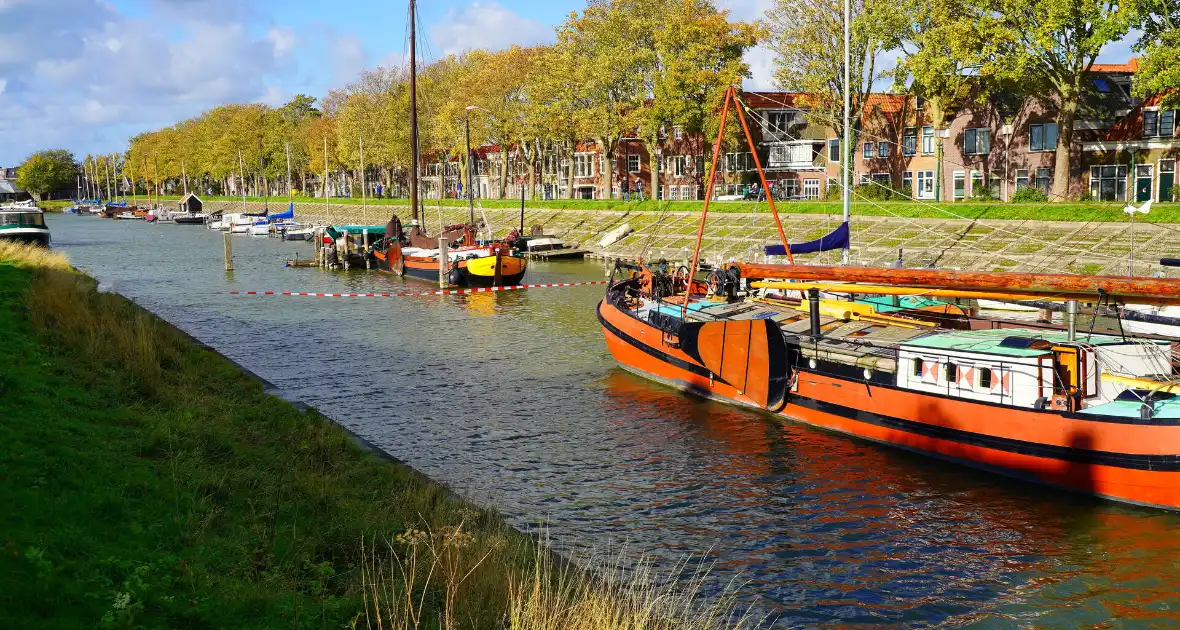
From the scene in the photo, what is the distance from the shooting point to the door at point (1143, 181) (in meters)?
65.8

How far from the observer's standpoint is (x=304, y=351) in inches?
1395

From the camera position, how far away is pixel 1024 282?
67.2 ft

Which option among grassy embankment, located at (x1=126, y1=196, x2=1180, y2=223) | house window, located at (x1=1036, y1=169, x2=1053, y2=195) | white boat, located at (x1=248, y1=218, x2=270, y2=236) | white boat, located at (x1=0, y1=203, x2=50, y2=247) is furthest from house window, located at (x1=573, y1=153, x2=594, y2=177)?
white boat, located at (x1=0, y1=203, x2=50, y2=247)

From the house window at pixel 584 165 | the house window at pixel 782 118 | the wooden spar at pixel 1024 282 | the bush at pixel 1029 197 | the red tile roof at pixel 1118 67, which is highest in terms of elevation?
the red tile roof at pixel 1118 67

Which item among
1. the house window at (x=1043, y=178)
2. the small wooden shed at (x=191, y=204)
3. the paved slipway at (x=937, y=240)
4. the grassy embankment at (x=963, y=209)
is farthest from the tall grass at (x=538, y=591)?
the small wooden shed at (x=191, y=204)

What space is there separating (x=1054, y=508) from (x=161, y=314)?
129 ft

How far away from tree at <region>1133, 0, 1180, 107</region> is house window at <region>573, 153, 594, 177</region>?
74247 millimetres

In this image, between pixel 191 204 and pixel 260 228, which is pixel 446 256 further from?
pixel 191 204

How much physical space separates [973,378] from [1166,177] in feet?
180

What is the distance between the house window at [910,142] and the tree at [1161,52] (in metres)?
29.0

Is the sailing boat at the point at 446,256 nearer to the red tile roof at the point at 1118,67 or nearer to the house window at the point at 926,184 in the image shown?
the house window at the point at 926,184

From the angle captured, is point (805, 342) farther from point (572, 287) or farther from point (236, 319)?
point (572, 287)

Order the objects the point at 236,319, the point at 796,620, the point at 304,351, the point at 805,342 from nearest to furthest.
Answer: the point at 796,620 < the point at 805,342 < the point at 304,351 < the point at 236,319

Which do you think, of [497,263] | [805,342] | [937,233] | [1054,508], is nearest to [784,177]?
[937,233]
